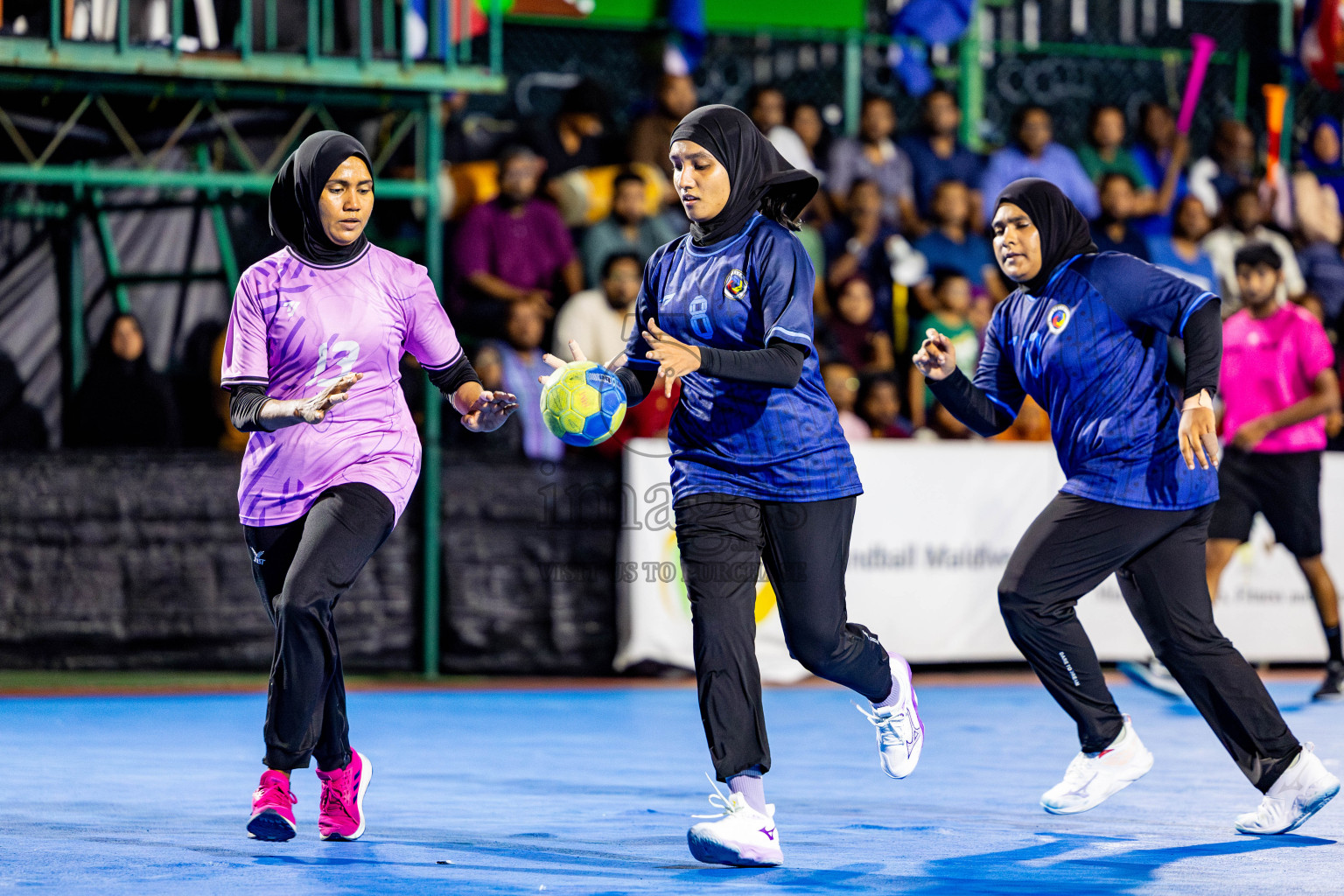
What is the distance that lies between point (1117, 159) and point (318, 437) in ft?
36.1

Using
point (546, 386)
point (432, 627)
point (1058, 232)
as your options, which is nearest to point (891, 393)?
point (432, 627)

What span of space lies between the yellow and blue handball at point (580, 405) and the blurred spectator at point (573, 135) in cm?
754

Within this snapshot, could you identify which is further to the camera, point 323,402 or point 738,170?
point 738,170

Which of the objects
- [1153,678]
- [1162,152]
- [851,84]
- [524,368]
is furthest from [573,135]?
[1153,678]

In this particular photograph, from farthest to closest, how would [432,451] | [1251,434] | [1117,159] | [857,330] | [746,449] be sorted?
[1117,159] < [857,330] < [432,451] < [1251,434] < [746,449]

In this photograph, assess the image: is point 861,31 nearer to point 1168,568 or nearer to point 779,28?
point 779,28

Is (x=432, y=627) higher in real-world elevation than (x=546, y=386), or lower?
lower

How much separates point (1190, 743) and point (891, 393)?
4129 millimetres

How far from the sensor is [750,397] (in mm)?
5156

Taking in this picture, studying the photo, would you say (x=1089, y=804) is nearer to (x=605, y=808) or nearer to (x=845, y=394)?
(x=605, y=808)

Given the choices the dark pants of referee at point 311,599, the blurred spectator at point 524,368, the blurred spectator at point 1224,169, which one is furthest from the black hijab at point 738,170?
the blurred spectator at point 1224,169

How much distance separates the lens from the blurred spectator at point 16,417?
11.2 metres

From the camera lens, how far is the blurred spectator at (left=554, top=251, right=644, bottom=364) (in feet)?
36.2

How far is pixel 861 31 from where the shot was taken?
48.8 ft
